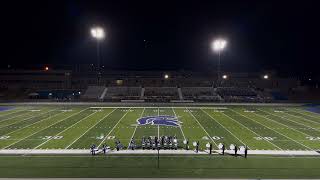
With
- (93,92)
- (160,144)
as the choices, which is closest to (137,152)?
(160,144)

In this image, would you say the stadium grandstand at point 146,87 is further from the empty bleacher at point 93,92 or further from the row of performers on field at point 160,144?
the row of performers on field at point 160,144

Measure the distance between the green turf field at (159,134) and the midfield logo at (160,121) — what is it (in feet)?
2.85

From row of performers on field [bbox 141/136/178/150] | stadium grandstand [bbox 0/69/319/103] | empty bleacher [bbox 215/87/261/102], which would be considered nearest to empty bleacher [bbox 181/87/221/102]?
stadium grandstand [bbox 0/69/319/103]

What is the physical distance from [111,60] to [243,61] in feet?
99.2

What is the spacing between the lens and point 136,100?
2172 inches

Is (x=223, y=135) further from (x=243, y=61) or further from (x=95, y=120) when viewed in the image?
(x=243, y=61)

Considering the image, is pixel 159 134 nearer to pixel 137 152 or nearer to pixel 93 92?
pixel 137 152

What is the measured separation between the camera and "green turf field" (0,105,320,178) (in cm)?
1545

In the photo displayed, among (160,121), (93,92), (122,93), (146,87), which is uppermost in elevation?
(146,87)

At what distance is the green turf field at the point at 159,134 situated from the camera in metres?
15.4

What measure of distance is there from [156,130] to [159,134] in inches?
67.9

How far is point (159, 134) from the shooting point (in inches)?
1008

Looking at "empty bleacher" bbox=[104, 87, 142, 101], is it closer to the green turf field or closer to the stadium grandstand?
the stadium grandstand

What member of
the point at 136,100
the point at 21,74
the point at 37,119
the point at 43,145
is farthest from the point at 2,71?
the point at 43,145
